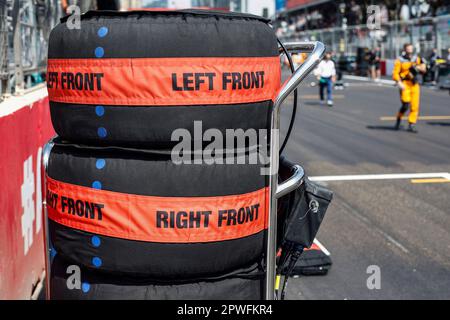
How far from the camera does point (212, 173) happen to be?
2.58m

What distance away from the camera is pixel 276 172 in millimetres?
2719

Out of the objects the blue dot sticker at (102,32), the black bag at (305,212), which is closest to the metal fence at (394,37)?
the black bag at (305,212)

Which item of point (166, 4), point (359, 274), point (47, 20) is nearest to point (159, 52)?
point (359, 274)

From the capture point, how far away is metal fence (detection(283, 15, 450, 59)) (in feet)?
108

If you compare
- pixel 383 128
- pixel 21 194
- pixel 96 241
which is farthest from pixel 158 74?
pixel 383 128

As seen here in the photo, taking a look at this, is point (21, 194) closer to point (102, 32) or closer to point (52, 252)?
point (52, 252)

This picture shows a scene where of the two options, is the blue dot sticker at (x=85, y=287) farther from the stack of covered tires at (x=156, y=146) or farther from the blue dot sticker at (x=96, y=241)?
the blue dot sticker at (x=96, y=241)

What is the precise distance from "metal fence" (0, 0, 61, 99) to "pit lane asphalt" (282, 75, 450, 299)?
294cm

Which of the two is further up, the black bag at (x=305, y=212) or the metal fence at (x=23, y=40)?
the metal fence at (x=23, y=40)

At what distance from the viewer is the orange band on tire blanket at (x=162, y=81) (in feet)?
8.16

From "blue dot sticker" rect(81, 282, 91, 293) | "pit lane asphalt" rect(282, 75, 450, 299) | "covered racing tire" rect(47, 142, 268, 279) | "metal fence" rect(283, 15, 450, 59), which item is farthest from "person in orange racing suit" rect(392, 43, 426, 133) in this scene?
"metal fence" rect(283, 15, 450, 59)

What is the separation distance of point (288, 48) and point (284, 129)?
41.1 ft

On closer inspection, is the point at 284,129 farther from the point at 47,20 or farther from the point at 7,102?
the point at 7,102

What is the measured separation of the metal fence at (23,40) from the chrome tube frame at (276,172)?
285cm
